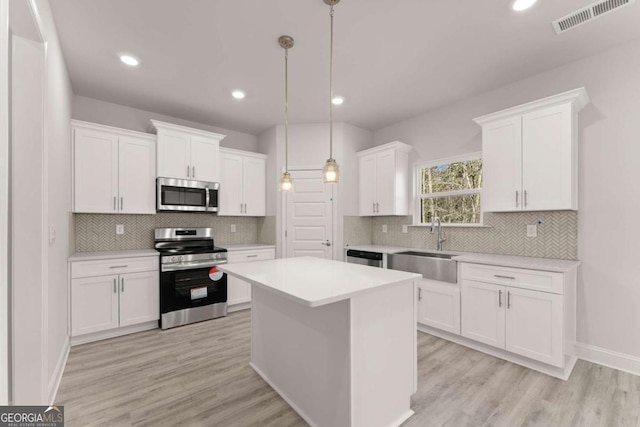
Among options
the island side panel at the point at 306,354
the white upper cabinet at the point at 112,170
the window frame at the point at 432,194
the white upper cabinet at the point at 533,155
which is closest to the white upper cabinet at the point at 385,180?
the window frame at the point at 432,194

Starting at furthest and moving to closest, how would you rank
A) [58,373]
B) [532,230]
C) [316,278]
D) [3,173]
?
[532,230] → [58,373] → [316,278] → [3,173]

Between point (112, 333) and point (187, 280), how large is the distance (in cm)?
92

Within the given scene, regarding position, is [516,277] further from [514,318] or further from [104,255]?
[104,255]

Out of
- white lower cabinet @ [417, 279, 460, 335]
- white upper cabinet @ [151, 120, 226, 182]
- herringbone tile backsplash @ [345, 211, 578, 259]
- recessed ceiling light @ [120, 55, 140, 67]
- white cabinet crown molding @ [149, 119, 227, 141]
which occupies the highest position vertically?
recessed ceiling light @ [120, 55, 140, 67]

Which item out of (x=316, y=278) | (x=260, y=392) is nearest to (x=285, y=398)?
(x=260, y=392)

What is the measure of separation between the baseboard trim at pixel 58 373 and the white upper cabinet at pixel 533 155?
409cm

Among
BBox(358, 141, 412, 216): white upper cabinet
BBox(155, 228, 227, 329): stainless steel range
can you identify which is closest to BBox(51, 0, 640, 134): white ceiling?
BBox(358, 141, 412, 216): white upper cabinet

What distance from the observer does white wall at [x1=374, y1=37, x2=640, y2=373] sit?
246cm

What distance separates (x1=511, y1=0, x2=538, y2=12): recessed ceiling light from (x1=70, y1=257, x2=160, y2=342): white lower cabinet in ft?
13.8

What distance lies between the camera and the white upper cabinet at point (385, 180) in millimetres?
4059

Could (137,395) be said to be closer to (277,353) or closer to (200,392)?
(200,392)

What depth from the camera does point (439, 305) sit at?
316 centimetres

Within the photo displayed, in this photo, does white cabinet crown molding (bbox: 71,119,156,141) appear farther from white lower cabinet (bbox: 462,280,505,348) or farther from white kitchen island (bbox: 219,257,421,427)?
white lower cabinet (bbox: 462,280,505,348)

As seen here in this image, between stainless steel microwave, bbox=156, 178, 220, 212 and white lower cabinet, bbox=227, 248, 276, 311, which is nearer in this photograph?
stainless steel microwave, bbox=156, 178, 220, 212
